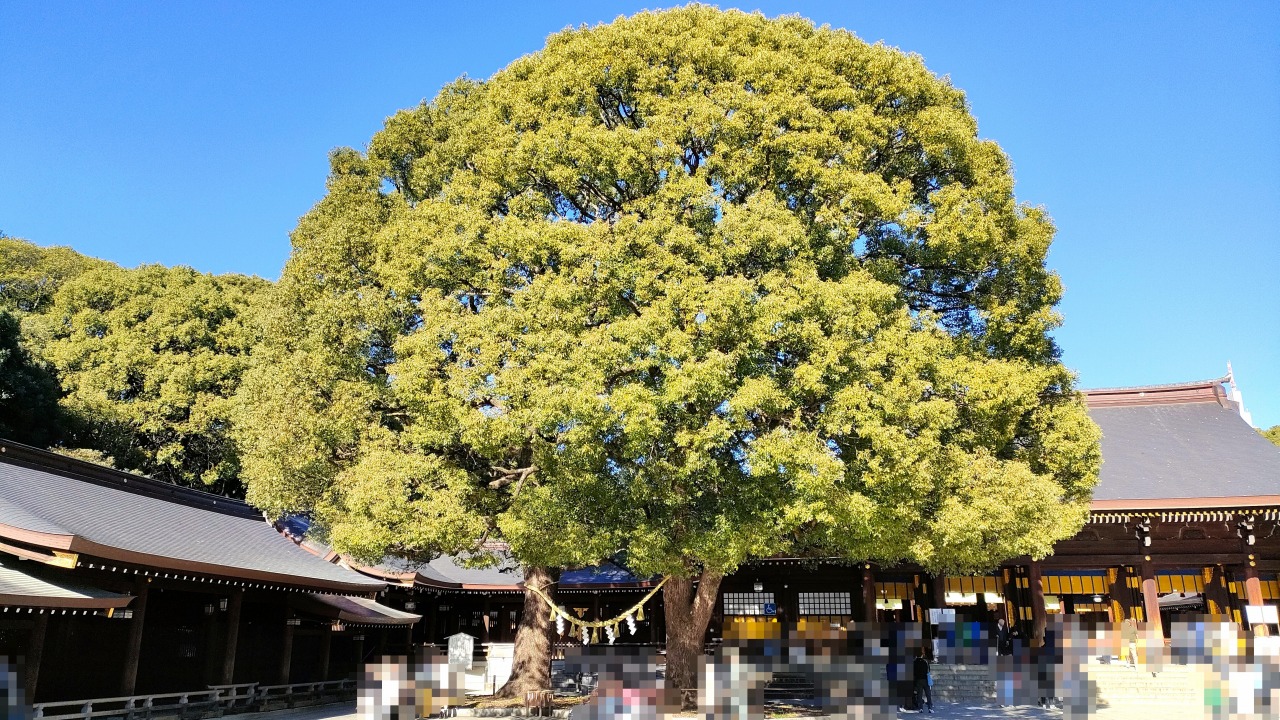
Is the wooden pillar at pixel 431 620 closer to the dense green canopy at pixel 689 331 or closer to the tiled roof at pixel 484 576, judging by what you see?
the tiled roof at pixel 484 576

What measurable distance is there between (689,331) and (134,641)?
10016 millimetres

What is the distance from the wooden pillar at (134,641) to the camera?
38.8 feet

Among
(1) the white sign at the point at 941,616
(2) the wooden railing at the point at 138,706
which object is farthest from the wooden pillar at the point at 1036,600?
(2) the wooden railing at the point at 138,706

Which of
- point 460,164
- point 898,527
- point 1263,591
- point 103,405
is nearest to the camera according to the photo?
point 898,527

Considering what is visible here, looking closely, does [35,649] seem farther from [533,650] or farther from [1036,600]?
[1036,600]

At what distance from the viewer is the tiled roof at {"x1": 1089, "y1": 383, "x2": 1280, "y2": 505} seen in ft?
55.7

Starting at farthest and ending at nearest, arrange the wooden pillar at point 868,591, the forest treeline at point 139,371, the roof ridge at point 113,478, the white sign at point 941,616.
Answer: the forest treeline at point 139,371 → the wooden pillar at point 868,591 → the white sign at point 941,616 → the roof ridge at point 113,478

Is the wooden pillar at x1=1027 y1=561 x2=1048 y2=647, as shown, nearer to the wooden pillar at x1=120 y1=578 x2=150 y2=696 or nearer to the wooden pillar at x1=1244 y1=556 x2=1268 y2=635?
the wooden pillar at x1=1244 y1=556 x2=1268 y2=635

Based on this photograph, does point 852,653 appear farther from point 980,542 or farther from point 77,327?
point 77,327

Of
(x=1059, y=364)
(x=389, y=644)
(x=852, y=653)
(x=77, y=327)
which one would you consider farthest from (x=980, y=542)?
(x=77, y=327)

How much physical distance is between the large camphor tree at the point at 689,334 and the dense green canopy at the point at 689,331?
0.05 meters

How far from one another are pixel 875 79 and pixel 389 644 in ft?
59.1

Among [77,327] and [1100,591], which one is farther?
[77,327]

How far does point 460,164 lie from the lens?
14.2 metres
